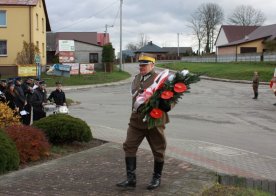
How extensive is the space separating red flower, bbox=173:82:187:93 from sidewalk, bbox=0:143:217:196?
4.33 feet

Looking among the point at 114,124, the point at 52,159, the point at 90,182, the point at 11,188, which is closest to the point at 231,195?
the point at 90,182

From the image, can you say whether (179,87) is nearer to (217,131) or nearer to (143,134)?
(143,134)

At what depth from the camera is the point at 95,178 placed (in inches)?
280

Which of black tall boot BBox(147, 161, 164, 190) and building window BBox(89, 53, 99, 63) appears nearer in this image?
black tall boot BBox(147, 161, 164, 190)

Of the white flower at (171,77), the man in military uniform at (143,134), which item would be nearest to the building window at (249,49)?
the man in military uniform at (143,134)

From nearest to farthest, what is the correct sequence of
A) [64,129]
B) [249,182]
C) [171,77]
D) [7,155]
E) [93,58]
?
[171,77] → [249,182] → [7,155] → [64,129] → [93,58]

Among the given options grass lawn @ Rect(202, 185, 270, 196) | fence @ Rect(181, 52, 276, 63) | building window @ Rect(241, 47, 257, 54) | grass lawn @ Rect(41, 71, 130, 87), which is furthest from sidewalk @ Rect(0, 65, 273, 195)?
building window @ Rect(241, 47, 257, 54)

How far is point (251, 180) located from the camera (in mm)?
7113

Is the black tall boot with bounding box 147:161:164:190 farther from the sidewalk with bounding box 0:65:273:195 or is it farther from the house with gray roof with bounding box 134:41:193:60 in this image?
the house with gray roof with bounding box 134:41:193:60

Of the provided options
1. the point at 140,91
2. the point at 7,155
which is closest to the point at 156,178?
the point at 140,91

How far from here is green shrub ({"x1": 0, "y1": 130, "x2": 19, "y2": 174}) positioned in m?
7.40

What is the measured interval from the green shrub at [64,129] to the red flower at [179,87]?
4.06 m

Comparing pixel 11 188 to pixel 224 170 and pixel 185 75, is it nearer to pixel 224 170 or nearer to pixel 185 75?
pixel 185 75

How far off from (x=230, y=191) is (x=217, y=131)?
8.07 m
